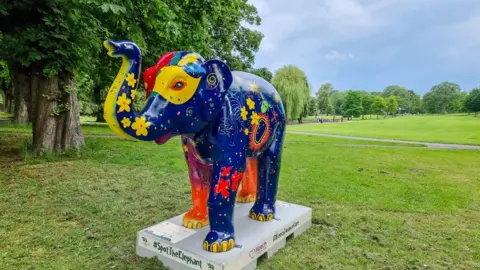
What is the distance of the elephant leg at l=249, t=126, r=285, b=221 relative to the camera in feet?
13.3

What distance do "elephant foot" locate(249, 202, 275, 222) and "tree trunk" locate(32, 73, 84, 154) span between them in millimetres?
6632

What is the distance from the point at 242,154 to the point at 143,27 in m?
7.27

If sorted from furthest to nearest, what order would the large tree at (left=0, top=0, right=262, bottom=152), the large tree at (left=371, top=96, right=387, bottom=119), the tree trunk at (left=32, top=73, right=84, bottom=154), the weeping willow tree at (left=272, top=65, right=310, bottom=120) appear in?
the large tree at (left=371, top=96, right=387, bottom=119) → the weeping willow tree at (left=272, top=65, right=310, bottom=120) → the tree trunk at (left=32, top=73, right=84, bottom=154) → the large tree at (left=0, top=0, right=262, bottom=152)

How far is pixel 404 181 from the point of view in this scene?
836cm

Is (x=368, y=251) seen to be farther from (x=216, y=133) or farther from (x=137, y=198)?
(x=137, y=198)

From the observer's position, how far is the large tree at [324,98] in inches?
3526

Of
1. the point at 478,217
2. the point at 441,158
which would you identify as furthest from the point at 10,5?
the point at 441,158

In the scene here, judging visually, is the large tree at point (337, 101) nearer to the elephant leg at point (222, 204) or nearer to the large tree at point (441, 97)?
the large tree at point (441, 97)

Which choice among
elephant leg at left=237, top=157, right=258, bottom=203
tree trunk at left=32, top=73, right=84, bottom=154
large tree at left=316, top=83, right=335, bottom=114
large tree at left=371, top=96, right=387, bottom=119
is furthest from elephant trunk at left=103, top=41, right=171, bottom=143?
large tree at left=371, top=96, right=387, bottom=119

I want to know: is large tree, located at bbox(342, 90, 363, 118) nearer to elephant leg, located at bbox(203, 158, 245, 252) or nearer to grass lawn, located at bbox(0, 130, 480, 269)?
grass lawn, located at bbox(0, 130, 480, 269)

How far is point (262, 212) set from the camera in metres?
4.04

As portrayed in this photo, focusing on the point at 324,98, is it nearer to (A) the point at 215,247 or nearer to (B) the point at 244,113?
Result: (B) the point at 244,113

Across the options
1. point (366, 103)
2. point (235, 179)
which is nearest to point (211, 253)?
point (235, 179)

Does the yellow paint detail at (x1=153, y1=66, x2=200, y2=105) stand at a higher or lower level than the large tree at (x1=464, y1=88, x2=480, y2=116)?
lower
